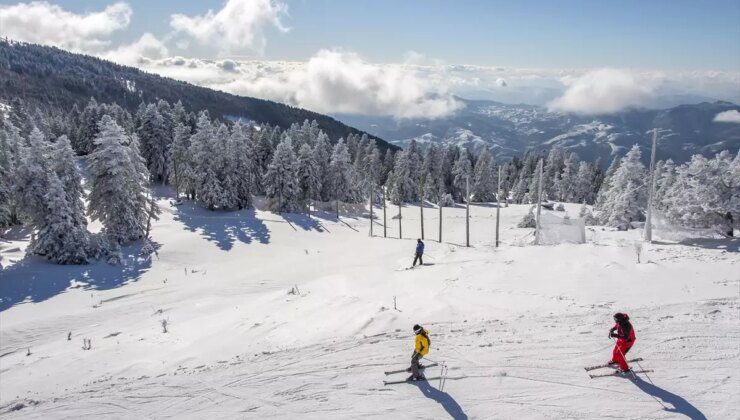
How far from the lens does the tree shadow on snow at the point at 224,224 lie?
45500 millimetres

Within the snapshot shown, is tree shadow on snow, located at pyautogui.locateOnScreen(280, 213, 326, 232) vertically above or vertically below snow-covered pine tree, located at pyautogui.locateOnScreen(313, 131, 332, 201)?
below

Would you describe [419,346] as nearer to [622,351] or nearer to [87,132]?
[622,351]

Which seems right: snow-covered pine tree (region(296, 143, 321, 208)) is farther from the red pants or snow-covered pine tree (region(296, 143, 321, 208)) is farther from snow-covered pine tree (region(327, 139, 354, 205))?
the red pants

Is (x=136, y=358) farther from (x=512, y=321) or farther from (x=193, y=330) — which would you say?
(x=512, y=321)

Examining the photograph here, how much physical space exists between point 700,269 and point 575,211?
186 feet

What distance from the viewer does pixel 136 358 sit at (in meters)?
15.9

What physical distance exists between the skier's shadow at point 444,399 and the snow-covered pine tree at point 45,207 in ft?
104

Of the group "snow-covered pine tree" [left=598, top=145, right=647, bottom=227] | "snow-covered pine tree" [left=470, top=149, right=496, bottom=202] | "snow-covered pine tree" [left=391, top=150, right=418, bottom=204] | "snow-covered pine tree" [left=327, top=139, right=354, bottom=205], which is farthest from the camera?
"snow-covered pine tree" [left=470, top=149, right=496, bottom=202]

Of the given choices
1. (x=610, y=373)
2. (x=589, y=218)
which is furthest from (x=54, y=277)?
(x=589, y=218)

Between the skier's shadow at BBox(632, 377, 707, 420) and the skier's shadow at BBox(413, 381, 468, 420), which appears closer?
the skier's shadow at BBox(632, 377, 707, 420)

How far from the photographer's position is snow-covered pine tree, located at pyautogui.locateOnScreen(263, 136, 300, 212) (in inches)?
2400

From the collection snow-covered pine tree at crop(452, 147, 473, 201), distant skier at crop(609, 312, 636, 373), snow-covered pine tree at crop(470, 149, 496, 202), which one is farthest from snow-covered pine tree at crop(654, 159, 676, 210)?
distant skier at crop(609, 312, 636, 373)

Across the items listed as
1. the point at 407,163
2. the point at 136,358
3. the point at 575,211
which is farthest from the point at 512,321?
the point at 407,163

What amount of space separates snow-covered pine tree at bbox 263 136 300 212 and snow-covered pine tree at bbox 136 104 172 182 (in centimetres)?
1751
